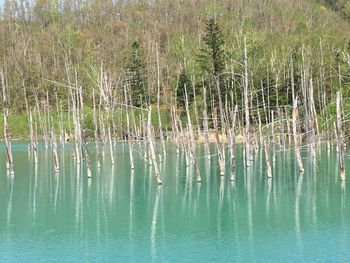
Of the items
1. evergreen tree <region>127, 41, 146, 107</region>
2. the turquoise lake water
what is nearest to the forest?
evergreen tree <region>127, 41, 146, 107</region>

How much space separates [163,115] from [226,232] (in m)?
43.7

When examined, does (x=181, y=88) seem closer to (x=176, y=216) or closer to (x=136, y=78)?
(x=136, y=78)

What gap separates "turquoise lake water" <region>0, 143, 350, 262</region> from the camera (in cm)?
1494

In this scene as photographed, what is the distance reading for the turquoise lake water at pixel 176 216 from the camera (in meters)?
14.9

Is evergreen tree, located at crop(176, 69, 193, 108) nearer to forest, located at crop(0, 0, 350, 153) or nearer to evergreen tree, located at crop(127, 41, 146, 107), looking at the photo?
forest, located at crop(0, 0, 350, 153)

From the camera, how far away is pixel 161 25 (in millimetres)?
96000

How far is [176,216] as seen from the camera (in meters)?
20.0

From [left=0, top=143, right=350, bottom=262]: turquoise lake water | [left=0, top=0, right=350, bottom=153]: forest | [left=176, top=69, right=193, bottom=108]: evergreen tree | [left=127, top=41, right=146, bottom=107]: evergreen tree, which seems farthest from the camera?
[left=127, top=41, right=146, bottom=107]: evergreen tree

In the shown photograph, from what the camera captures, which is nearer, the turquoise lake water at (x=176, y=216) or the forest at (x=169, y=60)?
the turquoise lake water at (x=176, y=216)

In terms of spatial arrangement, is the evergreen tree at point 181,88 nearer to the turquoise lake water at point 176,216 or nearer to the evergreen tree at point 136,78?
the evergreen tree at point 136,78

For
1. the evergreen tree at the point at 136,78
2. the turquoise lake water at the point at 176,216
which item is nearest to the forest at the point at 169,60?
the evergreen tree at the point at 136,78

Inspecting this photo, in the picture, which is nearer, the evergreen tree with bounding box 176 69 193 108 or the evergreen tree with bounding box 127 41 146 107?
the evergreen tree with bounding box 176 69 193 108

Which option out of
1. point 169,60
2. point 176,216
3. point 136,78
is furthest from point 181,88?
point 176,216

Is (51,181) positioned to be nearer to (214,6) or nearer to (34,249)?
(34,249)
